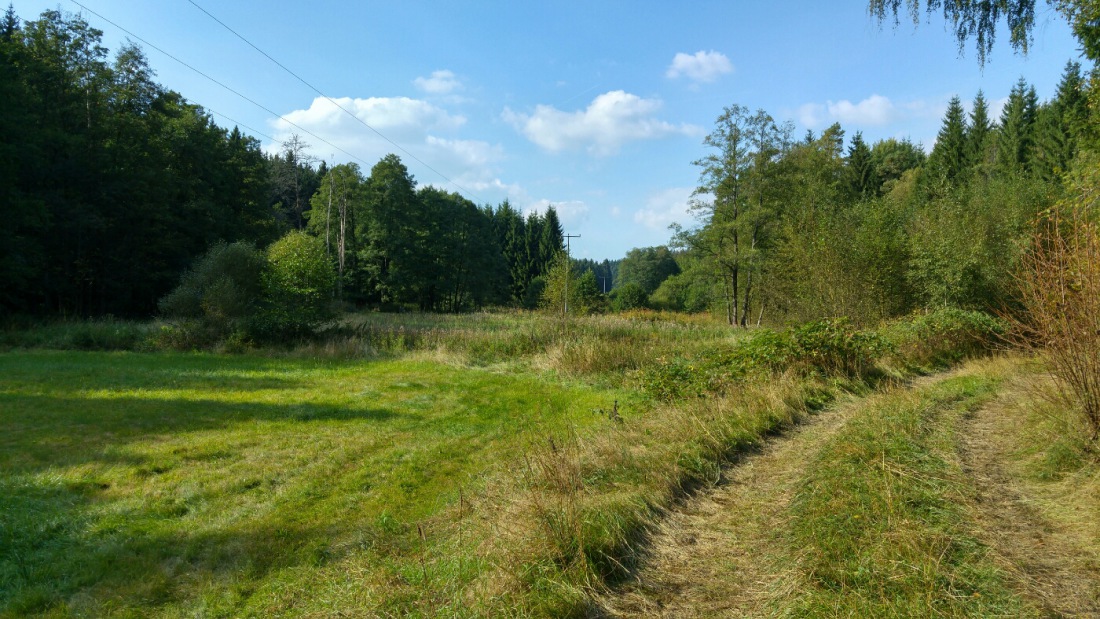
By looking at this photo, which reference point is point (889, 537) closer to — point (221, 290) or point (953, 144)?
point (221, 290)

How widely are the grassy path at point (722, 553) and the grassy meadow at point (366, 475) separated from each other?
0.65 feet

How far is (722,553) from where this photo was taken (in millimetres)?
3529

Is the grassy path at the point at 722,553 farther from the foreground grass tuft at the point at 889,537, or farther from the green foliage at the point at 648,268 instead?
the green foliage at the point at 648,268

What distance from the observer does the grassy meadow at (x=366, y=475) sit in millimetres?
3328

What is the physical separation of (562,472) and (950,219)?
838 inches

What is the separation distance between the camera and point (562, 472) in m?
4.22

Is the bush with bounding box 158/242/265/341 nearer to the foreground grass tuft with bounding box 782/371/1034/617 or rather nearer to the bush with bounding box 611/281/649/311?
the foreground grass tuft with bounding box 782/371/1034/617

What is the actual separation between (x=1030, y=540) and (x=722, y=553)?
2.02 meters

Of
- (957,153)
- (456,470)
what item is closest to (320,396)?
(456,470)

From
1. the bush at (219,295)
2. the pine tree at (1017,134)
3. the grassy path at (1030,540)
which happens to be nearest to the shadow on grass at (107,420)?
the grassy path at (1030,540)

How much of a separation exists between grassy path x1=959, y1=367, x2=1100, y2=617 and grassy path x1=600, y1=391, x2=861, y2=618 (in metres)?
1.26

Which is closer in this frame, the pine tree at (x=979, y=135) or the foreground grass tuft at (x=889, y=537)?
the foreground grass tuft at (x=889, y=537)

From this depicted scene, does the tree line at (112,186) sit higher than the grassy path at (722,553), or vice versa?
the tree line at (112,186)

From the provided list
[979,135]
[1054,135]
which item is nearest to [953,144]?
[979,135]
